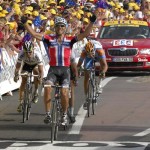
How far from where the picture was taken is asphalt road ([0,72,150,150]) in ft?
36.4

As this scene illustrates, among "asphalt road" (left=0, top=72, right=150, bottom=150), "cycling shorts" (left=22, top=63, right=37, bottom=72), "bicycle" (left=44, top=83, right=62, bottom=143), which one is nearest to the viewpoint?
"asphalt road" (left=0, top=72, right=150, bottom=150)

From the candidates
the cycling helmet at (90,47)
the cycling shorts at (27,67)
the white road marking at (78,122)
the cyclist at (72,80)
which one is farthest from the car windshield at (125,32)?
the cyclist at (72,80)

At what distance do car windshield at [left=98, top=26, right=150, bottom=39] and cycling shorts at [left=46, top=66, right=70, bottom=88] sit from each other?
12.0 m

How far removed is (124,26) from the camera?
2473 cm

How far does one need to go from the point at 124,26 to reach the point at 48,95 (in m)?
13.3

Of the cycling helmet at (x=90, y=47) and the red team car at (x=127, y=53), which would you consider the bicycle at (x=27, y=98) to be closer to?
the cycling helmet at (x=90, y=47)

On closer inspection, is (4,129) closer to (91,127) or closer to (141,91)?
(91,127)

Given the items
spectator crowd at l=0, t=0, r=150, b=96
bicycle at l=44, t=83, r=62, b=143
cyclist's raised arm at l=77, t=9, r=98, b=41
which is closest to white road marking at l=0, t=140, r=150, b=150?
bicycle at l=44, t=83, r=62, b=143

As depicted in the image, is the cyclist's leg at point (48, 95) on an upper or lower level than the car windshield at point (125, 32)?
upper

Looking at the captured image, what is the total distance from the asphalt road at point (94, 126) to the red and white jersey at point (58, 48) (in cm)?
121

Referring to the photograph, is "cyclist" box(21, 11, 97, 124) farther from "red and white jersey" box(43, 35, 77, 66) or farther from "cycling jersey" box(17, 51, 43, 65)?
"cycling jersey" box(17, 51, 43, 65)

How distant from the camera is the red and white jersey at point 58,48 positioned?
12062 millimetres

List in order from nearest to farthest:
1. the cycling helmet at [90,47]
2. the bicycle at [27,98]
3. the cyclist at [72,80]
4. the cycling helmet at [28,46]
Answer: the cyclist at [72,80] → the bicycle at [27,98] → the cycling helmet at [28,46] → the cycling helmet at [90,47]

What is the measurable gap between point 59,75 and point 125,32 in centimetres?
1244
